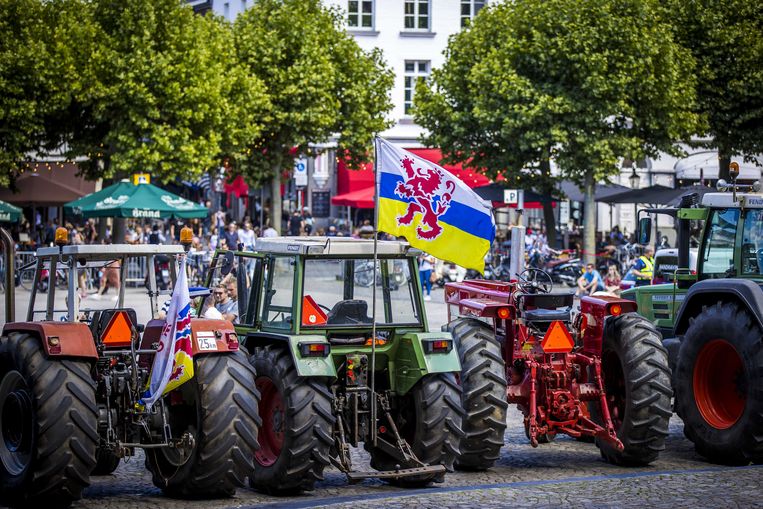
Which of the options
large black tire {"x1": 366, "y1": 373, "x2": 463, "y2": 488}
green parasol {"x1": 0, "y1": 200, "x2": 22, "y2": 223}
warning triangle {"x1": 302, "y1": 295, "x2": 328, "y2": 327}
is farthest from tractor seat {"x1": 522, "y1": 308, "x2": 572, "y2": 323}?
green parasol {"x1": 0, "y1": 200, "x2": 22, "y2": 223}

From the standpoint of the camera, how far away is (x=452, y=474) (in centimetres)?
1162

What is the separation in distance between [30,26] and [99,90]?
3.23 metres

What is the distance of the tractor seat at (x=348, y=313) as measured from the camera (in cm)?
Answer: 1102

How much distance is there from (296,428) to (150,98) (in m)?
29.6

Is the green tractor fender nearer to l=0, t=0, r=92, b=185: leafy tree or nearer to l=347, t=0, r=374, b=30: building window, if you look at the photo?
l=0, t=0, r=92, b=185: leafy tree

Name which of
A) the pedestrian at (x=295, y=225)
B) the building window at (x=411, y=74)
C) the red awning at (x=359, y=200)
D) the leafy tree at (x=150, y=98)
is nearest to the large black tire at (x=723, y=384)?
the leafy tree at (x=150, y=98)

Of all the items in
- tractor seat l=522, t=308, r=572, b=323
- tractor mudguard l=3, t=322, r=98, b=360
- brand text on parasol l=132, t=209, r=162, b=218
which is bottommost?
tractor mudguard l=3, t=322, r=98, b=360

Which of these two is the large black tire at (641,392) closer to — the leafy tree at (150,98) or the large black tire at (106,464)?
the large black tire at (106,464)

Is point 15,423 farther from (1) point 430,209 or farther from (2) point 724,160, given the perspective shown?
(2) point 724,160

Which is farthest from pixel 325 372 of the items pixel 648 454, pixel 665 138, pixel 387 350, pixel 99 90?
pixel 665 138

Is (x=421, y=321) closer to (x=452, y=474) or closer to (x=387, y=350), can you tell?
(x=387, y=350)

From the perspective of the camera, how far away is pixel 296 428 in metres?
10.2

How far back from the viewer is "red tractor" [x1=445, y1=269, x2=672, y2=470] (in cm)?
1157

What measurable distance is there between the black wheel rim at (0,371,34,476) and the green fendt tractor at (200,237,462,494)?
71.3 inches
